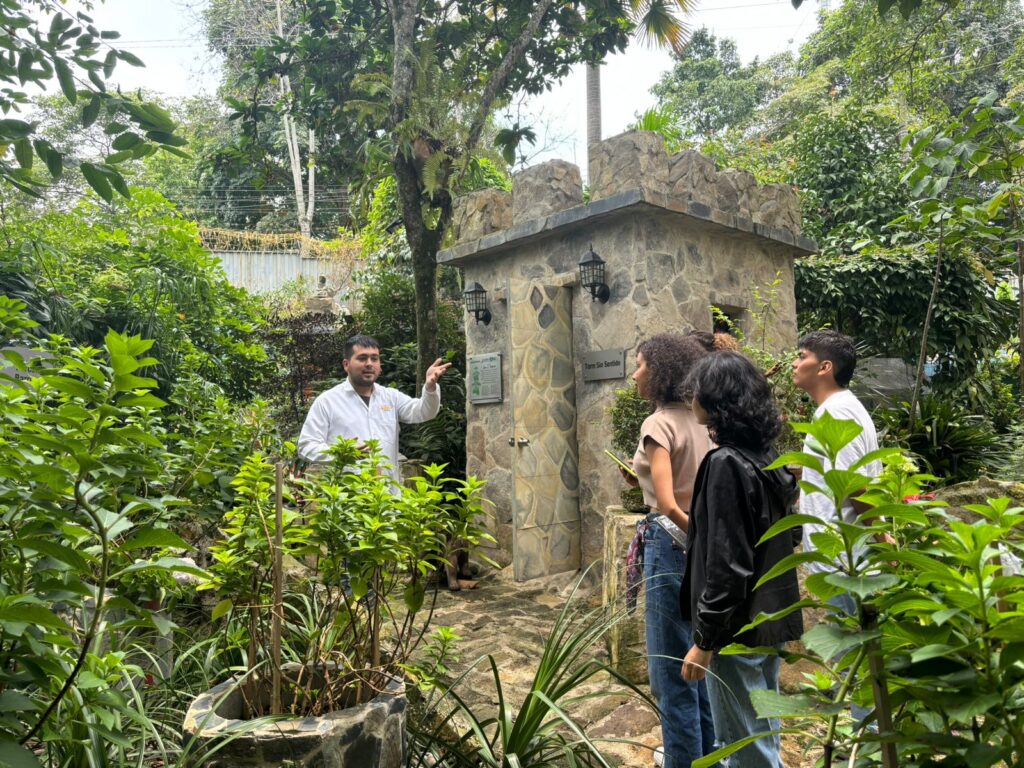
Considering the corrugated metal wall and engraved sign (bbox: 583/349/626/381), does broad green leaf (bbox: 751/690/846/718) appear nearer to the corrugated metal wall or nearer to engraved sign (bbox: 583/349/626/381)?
engraved sign (bbox: 583/349/626/381)

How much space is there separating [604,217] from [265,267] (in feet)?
52.6

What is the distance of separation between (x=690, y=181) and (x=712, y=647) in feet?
14.9

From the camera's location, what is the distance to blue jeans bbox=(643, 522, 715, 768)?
2529 millimetres

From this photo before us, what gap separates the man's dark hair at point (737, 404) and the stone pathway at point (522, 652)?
0.85 meters

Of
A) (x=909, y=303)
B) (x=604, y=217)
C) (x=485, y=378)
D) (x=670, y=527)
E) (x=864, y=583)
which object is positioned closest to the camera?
(x=864, y=583)

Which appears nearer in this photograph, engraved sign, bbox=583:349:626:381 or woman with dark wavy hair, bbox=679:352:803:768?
woman with dark wavy hair, bbox=679:352:803:768

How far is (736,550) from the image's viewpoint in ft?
6.84

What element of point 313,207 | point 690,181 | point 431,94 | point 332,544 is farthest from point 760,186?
point 313,207

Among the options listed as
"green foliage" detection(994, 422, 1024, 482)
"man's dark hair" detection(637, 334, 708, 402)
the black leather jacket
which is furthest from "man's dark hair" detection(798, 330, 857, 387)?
"green foliage" detection(994, 422, 1024, 482)

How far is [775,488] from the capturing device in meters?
2.22

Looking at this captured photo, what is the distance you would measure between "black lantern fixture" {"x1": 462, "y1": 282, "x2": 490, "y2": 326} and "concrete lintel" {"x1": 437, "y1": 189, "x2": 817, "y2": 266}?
0.32m

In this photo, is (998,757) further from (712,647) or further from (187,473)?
(187,473)

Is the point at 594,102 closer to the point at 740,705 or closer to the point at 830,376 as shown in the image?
the point at 830,376

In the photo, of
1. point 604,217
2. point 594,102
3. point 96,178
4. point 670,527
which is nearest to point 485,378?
point 604,217
